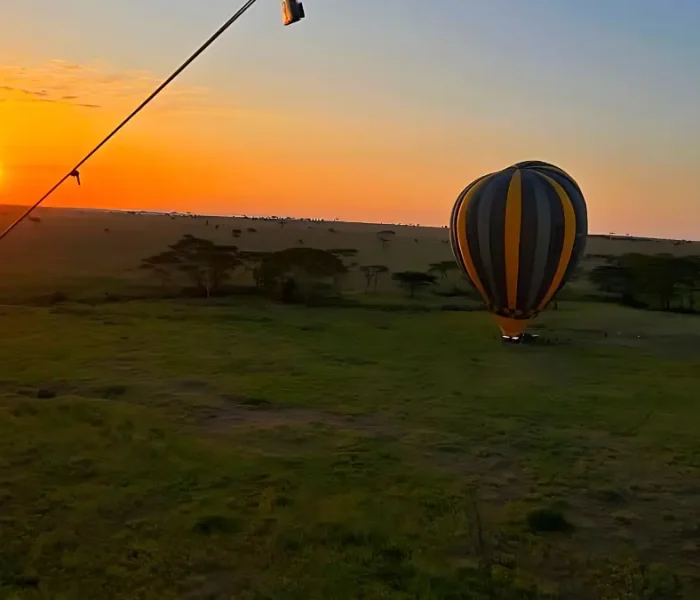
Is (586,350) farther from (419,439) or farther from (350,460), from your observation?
(350,460)

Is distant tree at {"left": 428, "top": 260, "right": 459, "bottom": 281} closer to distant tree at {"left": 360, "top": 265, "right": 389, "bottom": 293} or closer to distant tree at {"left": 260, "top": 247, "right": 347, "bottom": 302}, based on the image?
distant tree at {"left": 360, "top": 265, "right": 389, "bottom": 293}

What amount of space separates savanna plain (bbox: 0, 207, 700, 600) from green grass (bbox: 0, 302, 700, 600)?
0.04m

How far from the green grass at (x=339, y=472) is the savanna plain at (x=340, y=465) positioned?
39 millimetres

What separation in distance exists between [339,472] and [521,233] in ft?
33.7

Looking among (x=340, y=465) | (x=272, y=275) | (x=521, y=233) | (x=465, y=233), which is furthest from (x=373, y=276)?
(x=340, y=465)

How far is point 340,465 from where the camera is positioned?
34.9 ft

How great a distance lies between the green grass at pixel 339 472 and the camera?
748cm

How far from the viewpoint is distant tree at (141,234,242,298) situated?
34.7 m

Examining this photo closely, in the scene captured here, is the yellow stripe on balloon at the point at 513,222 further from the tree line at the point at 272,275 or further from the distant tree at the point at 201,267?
the distant tree at the point at 201,267

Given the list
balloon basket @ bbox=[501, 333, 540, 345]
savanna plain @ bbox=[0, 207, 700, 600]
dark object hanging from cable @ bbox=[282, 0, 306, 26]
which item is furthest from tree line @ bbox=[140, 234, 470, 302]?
dark object hanging from cable @ bbox=[282, 0, 306, 26]

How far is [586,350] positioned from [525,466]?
11.3m

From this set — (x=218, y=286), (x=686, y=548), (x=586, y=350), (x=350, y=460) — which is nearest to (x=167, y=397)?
(x=350, y=460)

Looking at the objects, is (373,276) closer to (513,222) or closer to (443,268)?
(443,268)

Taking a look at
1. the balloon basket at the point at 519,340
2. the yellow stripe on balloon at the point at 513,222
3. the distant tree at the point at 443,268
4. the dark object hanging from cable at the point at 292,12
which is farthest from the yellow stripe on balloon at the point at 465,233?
the distant tree at the point at 443,268
